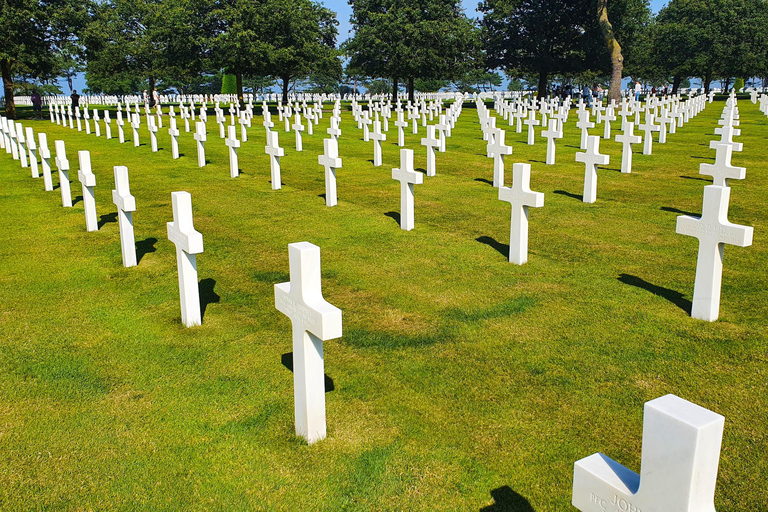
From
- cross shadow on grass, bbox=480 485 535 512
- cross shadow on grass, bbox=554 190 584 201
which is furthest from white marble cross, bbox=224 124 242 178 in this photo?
cross shadow on grass, bbox=480 485 535 512

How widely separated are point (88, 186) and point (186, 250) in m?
4.23

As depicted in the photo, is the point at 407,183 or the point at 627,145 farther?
the point at 627,145

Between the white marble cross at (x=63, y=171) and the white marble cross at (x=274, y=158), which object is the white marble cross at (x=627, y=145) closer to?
the white marble cross at (x=274, y=158)

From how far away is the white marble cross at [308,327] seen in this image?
3.57 m

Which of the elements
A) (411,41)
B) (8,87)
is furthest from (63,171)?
(411,41)

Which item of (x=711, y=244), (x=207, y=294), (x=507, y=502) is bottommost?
(x=507, y=502)

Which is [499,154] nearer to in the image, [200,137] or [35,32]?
[200,137]

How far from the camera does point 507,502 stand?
339 cm

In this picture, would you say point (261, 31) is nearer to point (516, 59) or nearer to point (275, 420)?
point (516, 59)

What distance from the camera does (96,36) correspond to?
33406 millimetres

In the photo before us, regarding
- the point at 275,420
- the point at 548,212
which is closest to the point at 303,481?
the point at 275,420

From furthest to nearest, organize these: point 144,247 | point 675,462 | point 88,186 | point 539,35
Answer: point 539,35
point 88,186
point 144,247
point 675,462

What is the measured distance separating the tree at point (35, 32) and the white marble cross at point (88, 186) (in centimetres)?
2646

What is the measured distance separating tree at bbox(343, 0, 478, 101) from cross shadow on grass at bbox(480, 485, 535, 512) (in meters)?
38.7
